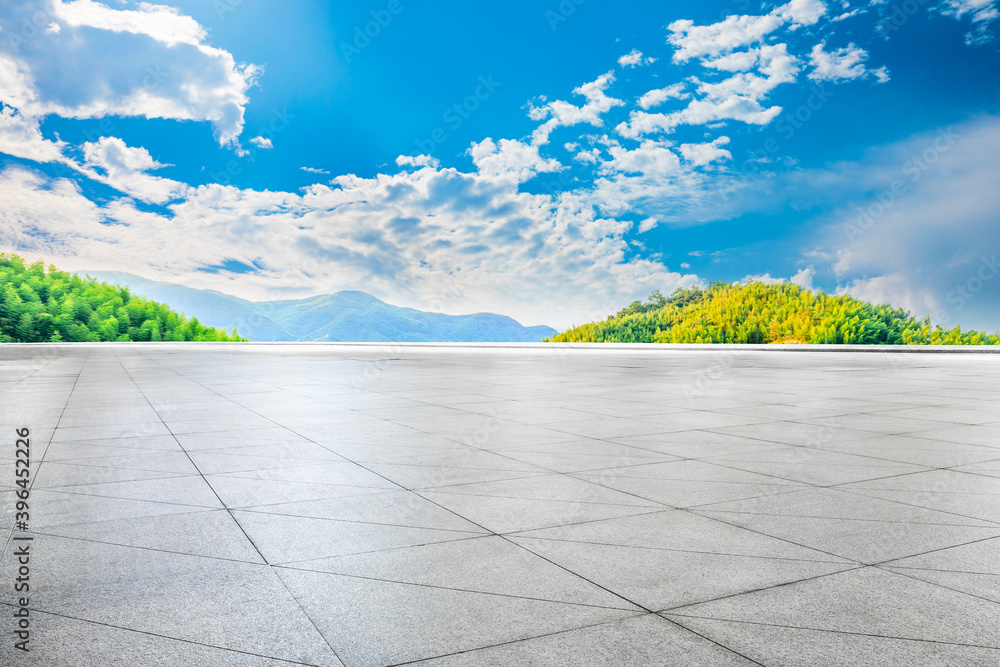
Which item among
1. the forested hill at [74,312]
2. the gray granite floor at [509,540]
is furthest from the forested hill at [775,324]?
the forested hill at [74,312]

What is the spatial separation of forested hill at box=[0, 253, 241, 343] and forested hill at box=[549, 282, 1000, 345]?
1836 inches

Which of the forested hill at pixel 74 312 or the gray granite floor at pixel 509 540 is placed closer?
the gray granite floor at pixel 509 540

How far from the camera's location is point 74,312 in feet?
232

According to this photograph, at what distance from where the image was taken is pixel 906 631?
2887 millimetres

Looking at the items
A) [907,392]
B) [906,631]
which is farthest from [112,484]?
[907,392]

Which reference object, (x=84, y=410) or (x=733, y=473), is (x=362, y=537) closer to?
(x=733, y=473)

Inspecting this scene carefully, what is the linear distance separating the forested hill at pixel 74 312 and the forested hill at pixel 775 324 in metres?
46.6

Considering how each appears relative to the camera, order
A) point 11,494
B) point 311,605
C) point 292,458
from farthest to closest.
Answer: point 292,458, point 11,494, point 311,605

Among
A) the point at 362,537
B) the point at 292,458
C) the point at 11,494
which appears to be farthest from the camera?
the point at 292,458

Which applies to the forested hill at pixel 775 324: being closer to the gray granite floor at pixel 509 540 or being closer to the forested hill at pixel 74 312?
the gray granite floor at pixel 509 540

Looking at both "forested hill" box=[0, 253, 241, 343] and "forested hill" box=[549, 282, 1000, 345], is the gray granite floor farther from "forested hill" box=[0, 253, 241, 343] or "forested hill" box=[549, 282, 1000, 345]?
"forested hill" box=[0, 253, 241, 343]

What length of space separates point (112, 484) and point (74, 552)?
172 cm

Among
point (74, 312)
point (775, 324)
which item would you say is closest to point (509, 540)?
point (775, 324)

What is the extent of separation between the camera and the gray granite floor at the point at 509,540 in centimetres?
284
